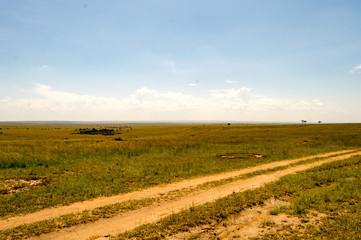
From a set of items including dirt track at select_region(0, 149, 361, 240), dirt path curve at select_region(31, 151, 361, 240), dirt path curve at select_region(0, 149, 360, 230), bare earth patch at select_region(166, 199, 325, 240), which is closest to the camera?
bare earth patch at select_region(166, 199, 325, 240)

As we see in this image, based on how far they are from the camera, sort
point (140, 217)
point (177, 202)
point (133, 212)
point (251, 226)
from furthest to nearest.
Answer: point (177, 202) → point (133, 212) → point (140, 217) → point (251, 226)

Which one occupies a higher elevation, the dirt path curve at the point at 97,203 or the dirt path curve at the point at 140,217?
the dirt path curve at the point at 140,217

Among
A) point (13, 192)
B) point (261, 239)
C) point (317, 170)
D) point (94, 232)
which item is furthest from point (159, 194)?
point (317, 170)

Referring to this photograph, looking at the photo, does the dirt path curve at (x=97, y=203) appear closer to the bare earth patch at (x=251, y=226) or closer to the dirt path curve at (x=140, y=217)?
the dirt path curve at (x=140, y=217)

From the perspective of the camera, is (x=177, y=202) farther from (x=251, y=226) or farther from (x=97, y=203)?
(x=97, y=203)

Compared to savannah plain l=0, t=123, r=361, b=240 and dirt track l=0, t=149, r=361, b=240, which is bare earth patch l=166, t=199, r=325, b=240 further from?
dirt track l=0, t=149, r=361, b=240

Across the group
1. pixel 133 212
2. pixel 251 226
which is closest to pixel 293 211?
pixel 251 226

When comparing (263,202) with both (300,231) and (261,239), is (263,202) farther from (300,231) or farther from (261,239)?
(261,239)

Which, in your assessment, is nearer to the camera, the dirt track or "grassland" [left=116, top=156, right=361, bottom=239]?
"grassland" [left=116, top=156, right=361, bottom=239]

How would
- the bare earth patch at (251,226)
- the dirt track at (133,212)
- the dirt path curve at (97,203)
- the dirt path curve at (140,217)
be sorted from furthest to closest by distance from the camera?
the dirt path curve at (97,203) < the dirt track at (133,212) < the dirt path curve at (140,217) < the bare earth patch at (251,226)

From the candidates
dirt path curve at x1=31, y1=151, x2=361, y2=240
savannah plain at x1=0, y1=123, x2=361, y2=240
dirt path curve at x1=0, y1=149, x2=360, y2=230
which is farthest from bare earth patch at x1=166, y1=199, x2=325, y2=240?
dirt path curve at x1=0, y1=149, x2=360, y2=230

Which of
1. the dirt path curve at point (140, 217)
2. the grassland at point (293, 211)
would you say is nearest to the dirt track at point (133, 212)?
the dirt path curve at point (140, 217)

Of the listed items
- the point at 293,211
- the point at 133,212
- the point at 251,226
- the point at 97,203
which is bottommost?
the point at 97,203

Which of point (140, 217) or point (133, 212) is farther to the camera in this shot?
point (133, 212)
